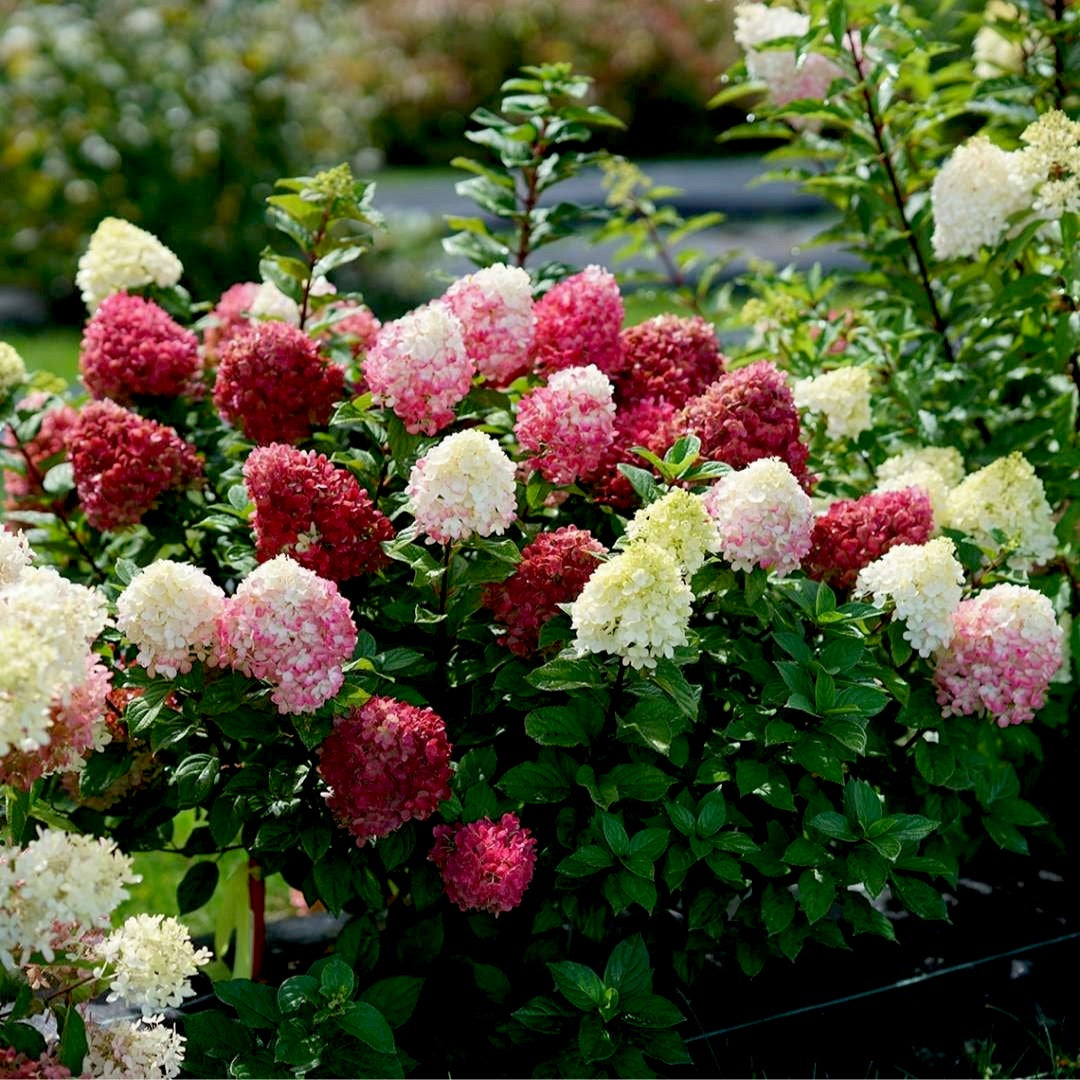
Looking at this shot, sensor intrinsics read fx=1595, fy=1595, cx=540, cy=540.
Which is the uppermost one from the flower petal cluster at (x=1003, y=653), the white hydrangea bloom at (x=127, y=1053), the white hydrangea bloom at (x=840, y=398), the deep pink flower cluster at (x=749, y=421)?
the deep pink flower cluster at (x=749, y=421)

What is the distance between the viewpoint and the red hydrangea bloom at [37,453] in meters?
2.87

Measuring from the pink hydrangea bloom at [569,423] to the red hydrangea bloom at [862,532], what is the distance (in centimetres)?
37

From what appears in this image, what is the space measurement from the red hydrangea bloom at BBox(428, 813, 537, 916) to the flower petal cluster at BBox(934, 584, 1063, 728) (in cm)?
72

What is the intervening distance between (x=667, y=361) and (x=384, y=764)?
0.94 m

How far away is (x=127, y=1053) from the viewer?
187 cm

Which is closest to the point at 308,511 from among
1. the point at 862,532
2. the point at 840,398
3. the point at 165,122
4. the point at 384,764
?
the point at 384,764

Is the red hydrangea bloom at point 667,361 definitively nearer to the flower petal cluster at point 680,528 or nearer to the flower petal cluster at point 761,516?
the flower petal cluster at point 761,516

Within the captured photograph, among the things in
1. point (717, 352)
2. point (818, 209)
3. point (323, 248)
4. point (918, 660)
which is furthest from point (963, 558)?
point (818, 209)

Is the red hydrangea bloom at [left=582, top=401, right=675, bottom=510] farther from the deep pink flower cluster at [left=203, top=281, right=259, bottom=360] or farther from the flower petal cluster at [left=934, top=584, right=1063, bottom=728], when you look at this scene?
the deep pink flower cluster at [left=203, top=281, right=259, bottom=360]

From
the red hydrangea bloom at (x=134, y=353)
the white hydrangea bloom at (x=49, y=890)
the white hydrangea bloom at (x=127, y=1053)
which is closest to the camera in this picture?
the white hydrangea bloom at (x=49, y=890)

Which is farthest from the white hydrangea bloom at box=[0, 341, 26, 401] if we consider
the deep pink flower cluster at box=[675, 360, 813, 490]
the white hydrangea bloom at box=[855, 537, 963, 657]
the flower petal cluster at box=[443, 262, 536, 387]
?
the white hydrangea bloom at box=[855, 537, 963, 657]

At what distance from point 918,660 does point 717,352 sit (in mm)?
646

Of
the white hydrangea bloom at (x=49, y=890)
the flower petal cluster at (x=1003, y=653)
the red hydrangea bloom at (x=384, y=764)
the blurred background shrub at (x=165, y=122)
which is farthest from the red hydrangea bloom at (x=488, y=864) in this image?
the blurred background shrub at (x=165, y=122)

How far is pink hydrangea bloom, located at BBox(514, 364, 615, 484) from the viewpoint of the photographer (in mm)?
2338
